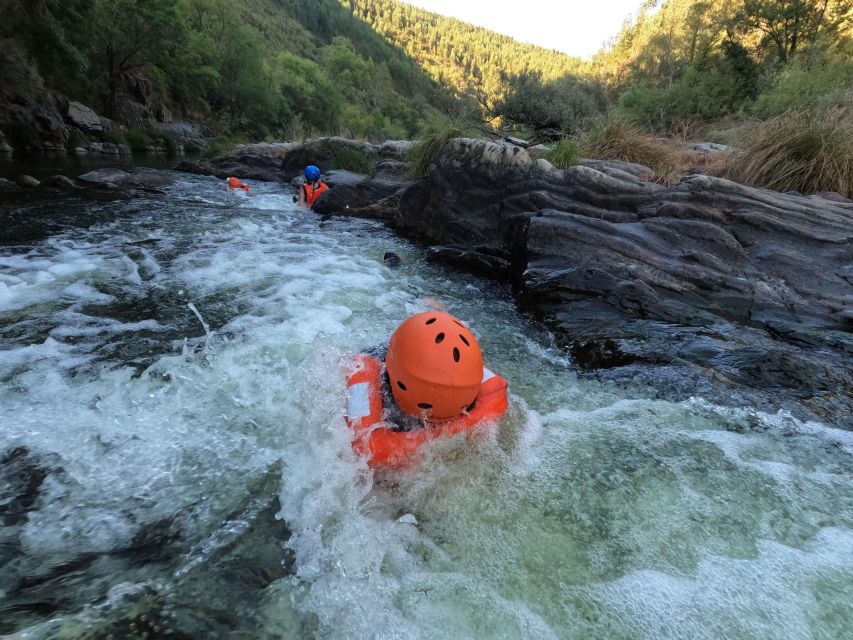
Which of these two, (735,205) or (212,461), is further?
(735,205)

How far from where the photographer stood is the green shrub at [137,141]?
75.2ft

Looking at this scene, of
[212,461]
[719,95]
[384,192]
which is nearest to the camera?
[212,461]

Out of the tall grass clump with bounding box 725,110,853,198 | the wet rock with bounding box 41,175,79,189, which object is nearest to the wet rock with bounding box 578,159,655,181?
the tall grass clump with bounding box 725,110,853,198

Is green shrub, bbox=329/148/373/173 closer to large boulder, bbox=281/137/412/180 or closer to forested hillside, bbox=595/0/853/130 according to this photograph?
large boulder, bbox=281/137/412/180

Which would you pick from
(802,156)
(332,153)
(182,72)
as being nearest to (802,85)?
(802,156)

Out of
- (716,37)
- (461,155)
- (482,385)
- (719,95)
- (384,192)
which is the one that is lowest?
(384,192)

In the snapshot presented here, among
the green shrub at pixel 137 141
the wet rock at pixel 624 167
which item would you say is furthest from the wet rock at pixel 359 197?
the green shrub at pixel 137 141

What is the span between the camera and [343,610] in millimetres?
1916

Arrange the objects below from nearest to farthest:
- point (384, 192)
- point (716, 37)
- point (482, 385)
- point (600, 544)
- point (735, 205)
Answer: point (600, 544), point (482, 385), point (735, 205), point (384, 192), point (716, 37)

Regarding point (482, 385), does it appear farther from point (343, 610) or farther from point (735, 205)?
point (735, 205)

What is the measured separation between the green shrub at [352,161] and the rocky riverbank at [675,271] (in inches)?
312

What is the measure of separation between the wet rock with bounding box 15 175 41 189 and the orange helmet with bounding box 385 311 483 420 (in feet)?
40.2

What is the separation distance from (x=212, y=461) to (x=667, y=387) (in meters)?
3.41

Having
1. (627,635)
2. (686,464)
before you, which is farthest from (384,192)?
(627,635)
